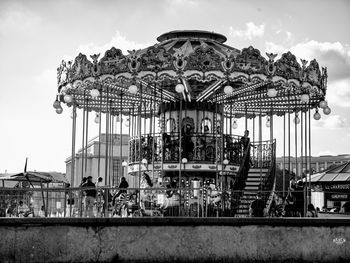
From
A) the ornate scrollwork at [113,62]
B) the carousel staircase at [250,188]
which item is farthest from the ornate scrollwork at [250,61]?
the carousel staircase at [250,188]

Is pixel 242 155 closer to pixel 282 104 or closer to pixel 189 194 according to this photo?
pixel 282 104

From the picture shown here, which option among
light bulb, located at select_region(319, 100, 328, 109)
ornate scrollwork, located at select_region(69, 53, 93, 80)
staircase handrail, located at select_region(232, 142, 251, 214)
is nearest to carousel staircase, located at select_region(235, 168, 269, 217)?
staircase handrail, located at select_region(232, 142, 251, 214)

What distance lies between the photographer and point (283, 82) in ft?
67.7

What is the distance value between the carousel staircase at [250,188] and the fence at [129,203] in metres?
0.03

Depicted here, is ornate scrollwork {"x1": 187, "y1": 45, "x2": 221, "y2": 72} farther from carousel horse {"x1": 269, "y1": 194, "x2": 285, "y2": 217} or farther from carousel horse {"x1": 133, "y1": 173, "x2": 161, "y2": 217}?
carousel horse {"x1": 269, "y1": 194, "x2": 285, "y2": 217}

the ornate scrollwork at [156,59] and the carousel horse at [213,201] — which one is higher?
the ornate scrollwork at [156,59]

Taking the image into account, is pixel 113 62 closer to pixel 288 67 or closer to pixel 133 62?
pixel 133 62

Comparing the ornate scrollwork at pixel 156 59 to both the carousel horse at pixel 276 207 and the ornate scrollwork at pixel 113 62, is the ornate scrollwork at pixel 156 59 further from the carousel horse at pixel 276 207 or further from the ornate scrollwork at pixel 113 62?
the carousel horse at pixel 276 207

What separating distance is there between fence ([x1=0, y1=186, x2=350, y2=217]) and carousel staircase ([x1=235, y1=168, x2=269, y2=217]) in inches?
1.3

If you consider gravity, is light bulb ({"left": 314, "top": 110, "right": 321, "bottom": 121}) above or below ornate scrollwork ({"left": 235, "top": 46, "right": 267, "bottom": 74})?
below

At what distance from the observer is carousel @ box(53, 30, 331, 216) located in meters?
19.6

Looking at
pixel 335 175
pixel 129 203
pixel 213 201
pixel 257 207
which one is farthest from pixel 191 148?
pixel 335 175

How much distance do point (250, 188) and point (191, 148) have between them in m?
2.80

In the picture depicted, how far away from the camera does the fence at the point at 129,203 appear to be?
54.9 ft
